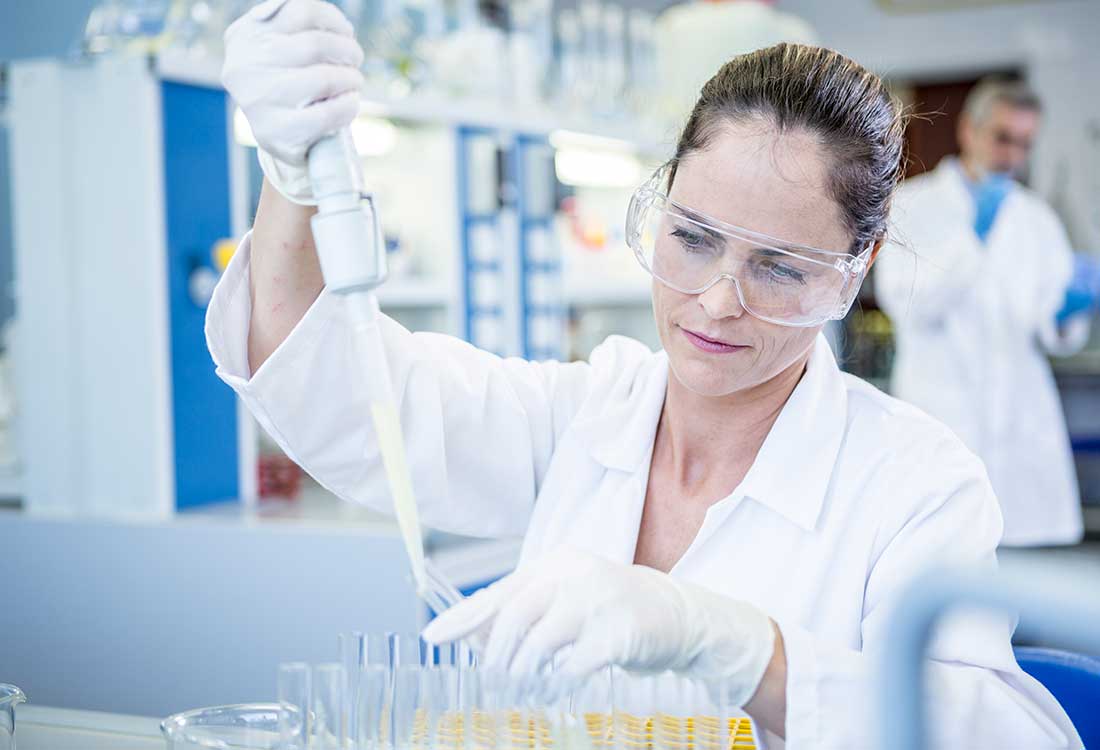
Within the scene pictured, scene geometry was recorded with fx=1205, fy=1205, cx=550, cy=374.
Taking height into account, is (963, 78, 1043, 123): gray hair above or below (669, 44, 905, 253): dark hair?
above

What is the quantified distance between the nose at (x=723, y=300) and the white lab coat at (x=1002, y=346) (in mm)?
3064

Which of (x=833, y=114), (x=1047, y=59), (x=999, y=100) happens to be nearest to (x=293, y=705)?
(x=833, y=114)

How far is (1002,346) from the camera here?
172 inches

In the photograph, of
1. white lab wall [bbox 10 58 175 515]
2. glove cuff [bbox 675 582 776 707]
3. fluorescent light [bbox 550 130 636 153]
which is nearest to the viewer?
glove cuff [bbox 675 582 776 707]

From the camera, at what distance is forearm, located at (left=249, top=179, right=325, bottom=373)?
1.36 m

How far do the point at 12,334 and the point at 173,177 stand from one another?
0.58m

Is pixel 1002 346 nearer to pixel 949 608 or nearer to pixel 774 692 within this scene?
pixel 774 692

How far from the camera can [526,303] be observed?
13.0 ft

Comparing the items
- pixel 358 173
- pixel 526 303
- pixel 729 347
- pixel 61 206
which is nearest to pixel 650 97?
pixel 526 303

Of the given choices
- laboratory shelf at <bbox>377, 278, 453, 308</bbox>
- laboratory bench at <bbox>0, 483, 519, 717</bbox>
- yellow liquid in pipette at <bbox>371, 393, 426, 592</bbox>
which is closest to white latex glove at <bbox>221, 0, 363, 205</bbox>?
yellow liquid in pipette at <bbox>371, 393, 426, 592</bbox>

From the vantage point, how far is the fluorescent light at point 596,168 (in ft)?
15.0

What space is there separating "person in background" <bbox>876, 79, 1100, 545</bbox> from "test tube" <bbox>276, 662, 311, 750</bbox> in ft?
12.0

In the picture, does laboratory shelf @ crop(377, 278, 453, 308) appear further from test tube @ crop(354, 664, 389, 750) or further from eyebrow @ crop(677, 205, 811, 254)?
test tube @ crop(354, 664, 389, 750)

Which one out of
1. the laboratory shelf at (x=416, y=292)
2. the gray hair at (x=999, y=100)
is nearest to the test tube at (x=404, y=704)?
the laboratory shelf at (x=416, y=292)
